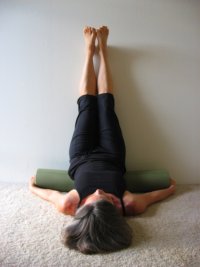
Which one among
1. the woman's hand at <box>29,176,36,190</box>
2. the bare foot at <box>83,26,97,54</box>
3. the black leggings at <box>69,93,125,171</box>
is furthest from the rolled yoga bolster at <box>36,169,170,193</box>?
the bare foot at <box>83,26,97,54</box>

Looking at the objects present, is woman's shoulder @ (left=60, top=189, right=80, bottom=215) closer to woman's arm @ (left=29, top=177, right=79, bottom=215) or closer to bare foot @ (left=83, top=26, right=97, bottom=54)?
woman's arm @ (left=29, top=177, right=79, bottom=215)

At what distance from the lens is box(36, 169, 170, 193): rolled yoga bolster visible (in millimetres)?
1737

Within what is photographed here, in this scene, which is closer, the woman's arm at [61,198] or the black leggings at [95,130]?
the woman's arm at [61,198]

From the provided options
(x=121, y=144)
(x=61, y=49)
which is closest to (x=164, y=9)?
(x=61, y=49)

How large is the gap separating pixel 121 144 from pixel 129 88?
41cm

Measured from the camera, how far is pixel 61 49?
1.84m

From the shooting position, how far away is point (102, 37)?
180 centimetres

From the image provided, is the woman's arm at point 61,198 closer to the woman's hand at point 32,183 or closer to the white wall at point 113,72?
the woman's hand at point 32,183

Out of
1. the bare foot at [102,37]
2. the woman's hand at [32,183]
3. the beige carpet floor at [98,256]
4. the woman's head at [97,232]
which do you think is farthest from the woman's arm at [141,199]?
the bare foot at [102,37]

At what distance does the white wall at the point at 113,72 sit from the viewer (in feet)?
6.03

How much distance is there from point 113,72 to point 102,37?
0.24 meters

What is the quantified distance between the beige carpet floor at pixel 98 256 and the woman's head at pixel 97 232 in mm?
32

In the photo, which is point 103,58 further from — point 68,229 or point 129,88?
point 68,229

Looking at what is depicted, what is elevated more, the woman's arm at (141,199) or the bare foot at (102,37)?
the bare foot at (102,37)
